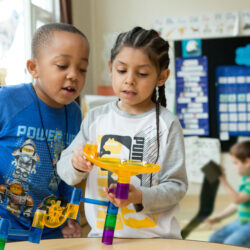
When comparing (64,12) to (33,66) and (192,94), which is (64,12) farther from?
(33,66)

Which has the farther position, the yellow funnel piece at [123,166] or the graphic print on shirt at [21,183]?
the graphic print on shirt at [21,183]

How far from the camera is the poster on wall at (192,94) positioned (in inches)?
169

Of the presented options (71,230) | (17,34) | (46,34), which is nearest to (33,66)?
(46,34)

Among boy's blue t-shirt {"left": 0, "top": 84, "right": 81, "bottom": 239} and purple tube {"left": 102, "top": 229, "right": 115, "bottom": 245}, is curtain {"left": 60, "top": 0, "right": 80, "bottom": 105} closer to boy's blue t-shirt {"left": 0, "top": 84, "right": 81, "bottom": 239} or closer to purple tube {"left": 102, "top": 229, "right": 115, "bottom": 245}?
boy's blue t-shirt {"left": 0, "top": 84, "right": 81, "bottom": 239}

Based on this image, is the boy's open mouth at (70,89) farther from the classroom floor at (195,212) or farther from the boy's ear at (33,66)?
the classroom floor at (195,212)

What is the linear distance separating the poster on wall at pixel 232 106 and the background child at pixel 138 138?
3.26 m

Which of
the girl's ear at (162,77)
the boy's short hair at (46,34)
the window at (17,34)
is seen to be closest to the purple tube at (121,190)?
the girl's ear at (162,77)

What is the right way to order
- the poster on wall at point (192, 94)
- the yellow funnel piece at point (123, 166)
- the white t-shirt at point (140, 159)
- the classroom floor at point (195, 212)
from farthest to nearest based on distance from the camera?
1. the poster on wall at point (192, 94)
2. the classroom floor at point (195, 212)
3. the white t-shirt at point (140, 159)
4. the yellow funnel piece at point (123, 166)

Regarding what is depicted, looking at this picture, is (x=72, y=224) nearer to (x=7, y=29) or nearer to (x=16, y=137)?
(x=16, y=137)

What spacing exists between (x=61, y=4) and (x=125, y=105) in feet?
9.07

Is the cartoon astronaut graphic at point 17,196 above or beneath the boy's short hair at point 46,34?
beneath

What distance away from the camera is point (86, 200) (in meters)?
0.88

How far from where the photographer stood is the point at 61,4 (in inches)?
142

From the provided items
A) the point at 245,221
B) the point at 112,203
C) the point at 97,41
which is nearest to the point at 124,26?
the point at 97,41
